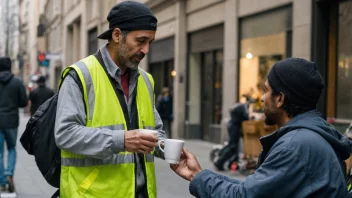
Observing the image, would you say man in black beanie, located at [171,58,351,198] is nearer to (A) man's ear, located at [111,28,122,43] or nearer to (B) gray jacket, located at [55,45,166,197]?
(B) gray jacket, located at [55,45,166,197]

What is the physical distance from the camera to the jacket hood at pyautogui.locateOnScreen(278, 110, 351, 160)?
248cm

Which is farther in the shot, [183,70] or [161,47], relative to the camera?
[161,47]

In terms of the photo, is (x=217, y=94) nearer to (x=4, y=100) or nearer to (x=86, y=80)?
(x=4, y=100)

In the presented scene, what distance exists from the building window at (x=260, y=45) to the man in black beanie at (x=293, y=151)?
39.2ft

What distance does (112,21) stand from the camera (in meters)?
3.32

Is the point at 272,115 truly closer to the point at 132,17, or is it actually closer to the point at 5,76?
the point at 132,17

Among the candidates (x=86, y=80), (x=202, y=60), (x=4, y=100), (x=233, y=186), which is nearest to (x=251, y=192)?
(x=233, y=186)

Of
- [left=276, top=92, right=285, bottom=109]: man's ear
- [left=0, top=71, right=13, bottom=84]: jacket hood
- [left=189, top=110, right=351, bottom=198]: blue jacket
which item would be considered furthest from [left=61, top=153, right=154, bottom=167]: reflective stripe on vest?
[left=0, top=71, right=13, bottom=84]: jacket hood

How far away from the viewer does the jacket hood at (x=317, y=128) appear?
8.14 ft

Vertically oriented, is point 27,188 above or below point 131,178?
below

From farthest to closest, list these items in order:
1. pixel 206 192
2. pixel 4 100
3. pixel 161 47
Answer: pixel 161 47, pixel 4 100, pixel 206 192

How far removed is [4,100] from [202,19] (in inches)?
438

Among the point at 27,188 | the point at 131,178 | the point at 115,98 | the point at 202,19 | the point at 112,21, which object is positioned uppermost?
the point at 202,19

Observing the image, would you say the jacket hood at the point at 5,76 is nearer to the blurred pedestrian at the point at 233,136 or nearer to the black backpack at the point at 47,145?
the blurred pedestrian at the point at 233,136
